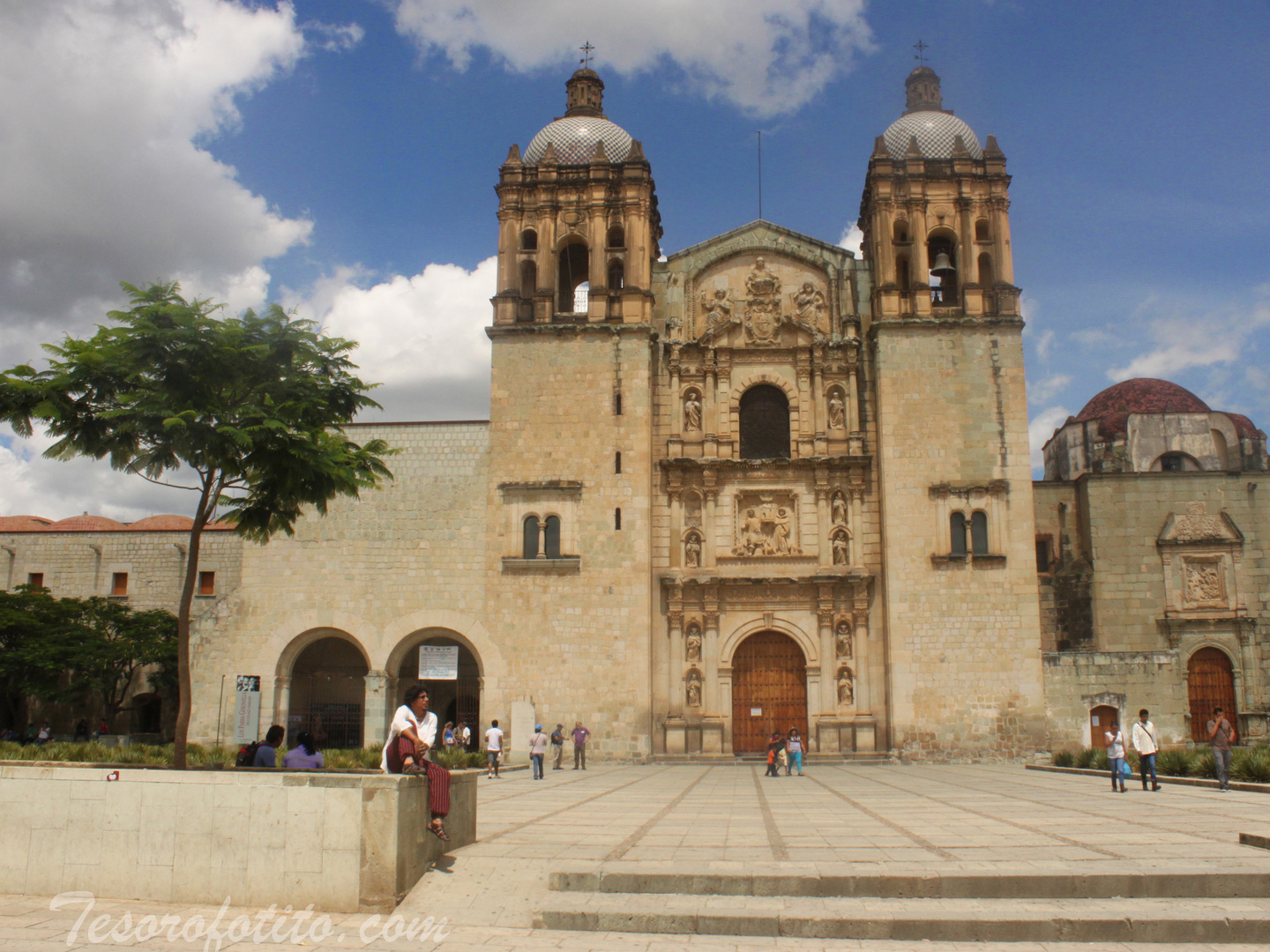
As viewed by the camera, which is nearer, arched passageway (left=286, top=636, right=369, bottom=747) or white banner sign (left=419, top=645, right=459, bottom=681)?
white banner sign (left=419, top=645, right=459, bottom=681)

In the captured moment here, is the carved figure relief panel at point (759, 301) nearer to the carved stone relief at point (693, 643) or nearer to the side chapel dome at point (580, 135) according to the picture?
the side chapel dome at point (580, 135)

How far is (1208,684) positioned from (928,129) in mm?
18071

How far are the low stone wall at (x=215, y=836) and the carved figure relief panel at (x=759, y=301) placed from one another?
2152 cm

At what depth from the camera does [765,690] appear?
86.9 feet

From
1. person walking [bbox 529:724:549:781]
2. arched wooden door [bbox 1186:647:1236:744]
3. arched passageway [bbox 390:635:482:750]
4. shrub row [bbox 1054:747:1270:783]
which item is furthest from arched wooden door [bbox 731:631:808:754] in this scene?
arched wooden door [bbox 1186:647:1236:744]

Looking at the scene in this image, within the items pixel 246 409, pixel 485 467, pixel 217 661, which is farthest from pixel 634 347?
pixel 246 409

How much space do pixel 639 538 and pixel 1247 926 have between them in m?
19.5

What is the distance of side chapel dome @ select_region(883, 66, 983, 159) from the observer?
29750mm

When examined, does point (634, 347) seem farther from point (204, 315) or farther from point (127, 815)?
point (127, 815)

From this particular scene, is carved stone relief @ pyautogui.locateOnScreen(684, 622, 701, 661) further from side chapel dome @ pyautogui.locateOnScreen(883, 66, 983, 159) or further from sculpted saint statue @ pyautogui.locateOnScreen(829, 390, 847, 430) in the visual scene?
side chapel dome @ pyautogui.locateOnScreen(883, 66, 983, 159)

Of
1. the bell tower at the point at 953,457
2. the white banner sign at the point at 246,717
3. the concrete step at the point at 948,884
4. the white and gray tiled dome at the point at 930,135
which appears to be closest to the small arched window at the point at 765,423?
the bell tower at the point at 953,457

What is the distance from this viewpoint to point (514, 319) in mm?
28031

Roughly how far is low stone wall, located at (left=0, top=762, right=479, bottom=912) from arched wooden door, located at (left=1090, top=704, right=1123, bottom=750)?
21383 mm

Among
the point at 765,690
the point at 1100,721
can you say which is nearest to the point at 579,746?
the point at 765,690
